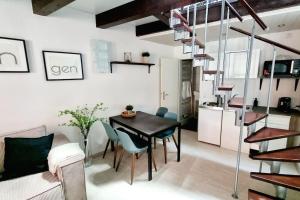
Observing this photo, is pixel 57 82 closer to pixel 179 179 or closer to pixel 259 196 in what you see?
pixel 179 179

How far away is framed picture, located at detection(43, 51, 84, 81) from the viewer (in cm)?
237

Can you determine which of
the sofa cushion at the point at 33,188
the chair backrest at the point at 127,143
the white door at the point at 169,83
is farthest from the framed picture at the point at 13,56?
the white door at the point at 169,83

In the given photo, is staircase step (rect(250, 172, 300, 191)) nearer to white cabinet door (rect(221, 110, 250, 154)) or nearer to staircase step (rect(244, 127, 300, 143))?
staircase step (rect(244, 127, 300, 143))

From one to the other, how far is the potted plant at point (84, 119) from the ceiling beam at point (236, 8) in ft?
5.86

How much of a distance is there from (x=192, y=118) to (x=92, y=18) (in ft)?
13.3

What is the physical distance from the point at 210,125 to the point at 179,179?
5.05 ft

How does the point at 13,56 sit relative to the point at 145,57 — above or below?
below

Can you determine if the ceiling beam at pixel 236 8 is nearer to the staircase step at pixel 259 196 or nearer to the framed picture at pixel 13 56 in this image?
the framed picture at pixel 13 56

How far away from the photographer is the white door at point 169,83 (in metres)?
4.20

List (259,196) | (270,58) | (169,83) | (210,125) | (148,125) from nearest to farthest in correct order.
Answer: (259,196), (148,125), (270,58), (210,125), (169,83)

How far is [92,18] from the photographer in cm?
279

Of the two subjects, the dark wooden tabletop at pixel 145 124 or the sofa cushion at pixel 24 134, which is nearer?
the sofa cushion at pixel 24 134

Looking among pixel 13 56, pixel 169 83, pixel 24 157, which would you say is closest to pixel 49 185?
pixel 24 157

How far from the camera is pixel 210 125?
3482 millimetres
